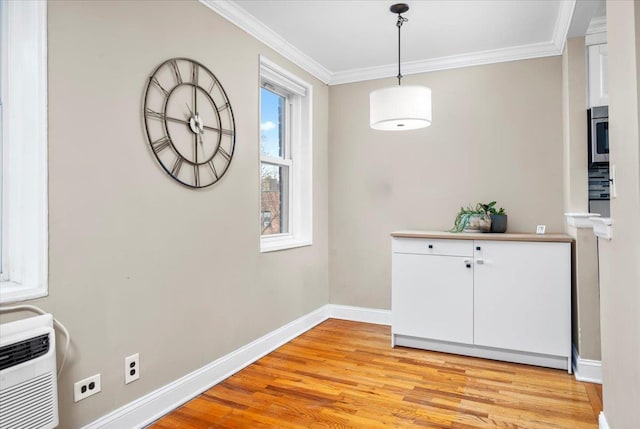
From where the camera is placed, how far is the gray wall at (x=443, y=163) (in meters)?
3.38

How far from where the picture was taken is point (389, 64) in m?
3.83

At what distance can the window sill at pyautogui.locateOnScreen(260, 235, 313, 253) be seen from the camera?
3249 mm

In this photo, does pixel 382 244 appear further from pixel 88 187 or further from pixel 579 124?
pixel 88 187

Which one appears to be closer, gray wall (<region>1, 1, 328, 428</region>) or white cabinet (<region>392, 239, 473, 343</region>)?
gray wall (<region>1, 1, 328, 428</region>)

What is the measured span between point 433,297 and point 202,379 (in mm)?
1753

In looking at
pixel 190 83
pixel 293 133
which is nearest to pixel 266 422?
pixel 190 83

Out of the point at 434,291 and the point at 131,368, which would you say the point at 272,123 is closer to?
the point at 434,291

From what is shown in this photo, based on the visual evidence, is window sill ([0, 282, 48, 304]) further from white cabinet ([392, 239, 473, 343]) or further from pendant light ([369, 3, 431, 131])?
white cabinet ([392, 239, 473, 343])

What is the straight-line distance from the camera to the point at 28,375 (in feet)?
4.87

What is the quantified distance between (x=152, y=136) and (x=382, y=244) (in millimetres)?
2451

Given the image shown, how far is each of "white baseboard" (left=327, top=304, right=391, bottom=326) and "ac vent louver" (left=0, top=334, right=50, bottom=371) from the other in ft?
9.50

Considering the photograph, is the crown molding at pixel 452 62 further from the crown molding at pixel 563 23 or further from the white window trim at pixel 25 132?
the white window trim at pixel 25 132

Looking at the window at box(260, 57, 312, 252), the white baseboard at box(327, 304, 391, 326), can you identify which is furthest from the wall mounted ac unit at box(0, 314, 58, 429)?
the white baseboard at box(327, 304, 391, 326)

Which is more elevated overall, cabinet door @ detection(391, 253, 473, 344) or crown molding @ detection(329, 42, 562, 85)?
crown molding @ detection(329, 42, 562, 85)
